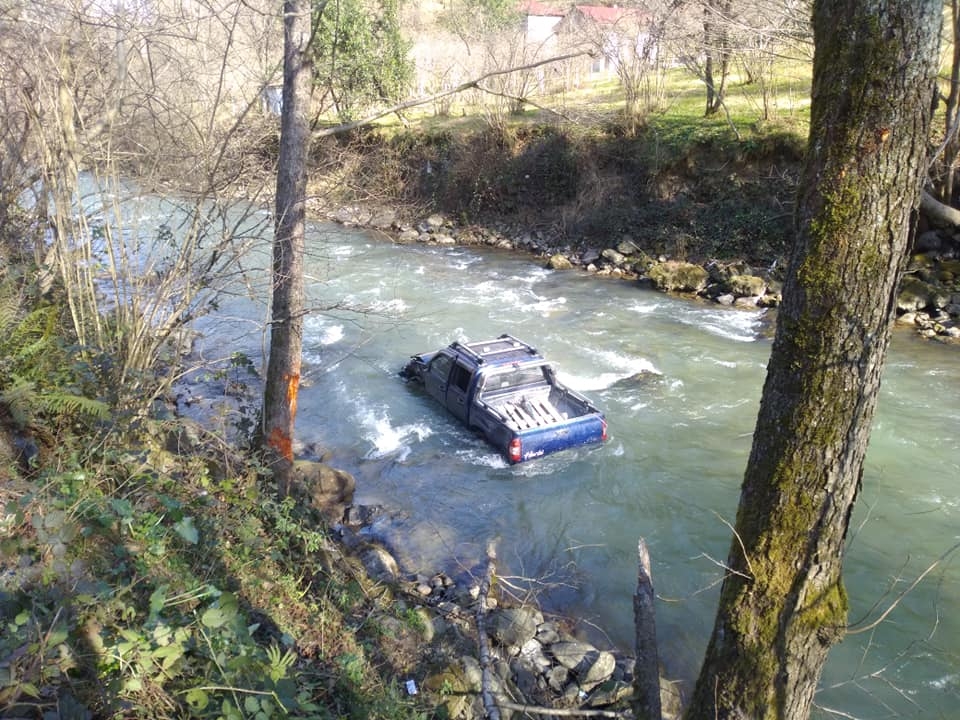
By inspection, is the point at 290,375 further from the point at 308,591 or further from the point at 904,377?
the point at 904,377

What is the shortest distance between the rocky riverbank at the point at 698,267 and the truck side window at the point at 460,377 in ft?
13.9

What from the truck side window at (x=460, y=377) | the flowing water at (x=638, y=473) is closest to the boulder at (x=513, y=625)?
the flowing water at (x=638, y=473)

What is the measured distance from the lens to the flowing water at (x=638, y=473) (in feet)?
25.6

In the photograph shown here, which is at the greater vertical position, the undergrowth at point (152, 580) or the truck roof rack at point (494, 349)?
the undergrowth at point (152, 580)

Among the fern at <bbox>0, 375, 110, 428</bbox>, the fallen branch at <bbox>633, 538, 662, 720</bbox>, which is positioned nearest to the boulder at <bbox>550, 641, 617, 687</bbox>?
the fallen branch at <bbox>633, 538, 662, 720</bbox>

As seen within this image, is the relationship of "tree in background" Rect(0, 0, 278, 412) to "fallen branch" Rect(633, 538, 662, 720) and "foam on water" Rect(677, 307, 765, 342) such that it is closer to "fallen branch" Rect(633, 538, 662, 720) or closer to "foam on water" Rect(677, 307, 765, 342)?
"fallen branch" Rect(633, 538, 662, 720)

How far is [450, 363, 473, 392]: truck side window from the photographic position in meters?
12.0

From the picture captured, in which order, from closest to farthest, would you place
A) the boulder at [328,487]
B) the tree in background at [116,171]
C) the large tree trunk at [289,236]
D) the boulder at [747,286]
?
1. the tree in background at [116,171]
2. the large tree trunk at [289,236]
3. the boulder at [328,487]
4. the boulder at [747,286]

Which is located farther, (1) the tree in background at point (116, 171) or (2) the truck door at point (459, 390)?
(2) the truck door at point (459, 390)

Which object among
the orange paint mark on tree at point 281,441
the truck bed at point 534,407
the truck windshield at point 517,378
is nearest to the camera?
the orange paint mark on tree at point 281,441

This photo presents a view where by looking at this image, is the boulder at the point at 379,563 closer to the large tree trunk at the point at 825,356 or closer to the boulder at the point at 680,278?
the large tree trunk at the point at 825,356

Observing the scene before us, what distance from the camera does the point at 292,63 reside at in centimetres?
824

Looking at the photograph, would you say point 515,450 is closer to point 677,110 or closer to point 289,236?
point 289,236

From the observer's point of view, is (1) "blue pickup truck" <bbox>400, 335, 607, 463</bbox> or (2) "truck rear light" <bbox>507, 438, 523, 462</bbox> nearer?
(2) "truck rear light" <bbox>507, 438, 523, 462</bbox>
